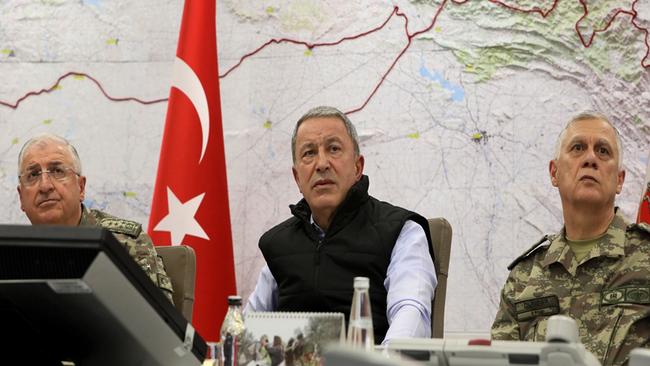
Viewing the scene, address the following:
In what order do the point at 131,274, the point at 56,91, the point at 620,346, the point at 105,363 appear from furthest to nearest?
the point at 56,91 → the point at 620,346 → the point at 105,363 → the point at 131,274

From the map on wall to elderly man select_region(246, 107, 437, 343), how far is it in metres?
0.71

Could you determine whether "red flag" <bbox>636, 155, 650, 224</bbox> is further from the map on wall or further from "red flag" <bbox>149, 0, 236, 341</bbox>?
"red flag" <bbox>149, 0, 236, 341</bbox>

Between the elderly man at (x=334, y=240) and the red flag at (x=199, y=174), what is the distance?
0.55 meters

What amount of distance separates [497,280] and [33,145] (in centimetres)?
171

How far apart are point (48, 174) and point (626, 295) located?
180 centimetres

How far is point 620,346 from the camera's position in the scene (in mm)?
2289

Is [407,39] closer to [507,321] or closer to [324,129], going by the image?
[324,129]

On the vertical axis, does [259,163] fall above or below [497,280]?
above

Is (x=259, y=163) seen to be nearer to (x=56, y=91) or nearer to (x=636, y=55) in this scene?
(x=56, y=91)

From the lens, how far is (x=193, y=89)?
346 cm

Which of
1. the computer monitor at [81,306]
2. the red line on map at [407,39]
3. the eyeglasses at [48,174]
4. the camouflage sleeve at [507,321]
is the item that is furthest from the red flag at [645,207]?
the computer monitor at [81,306]

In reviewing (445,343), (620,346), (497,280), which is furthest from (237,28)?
(445,343)

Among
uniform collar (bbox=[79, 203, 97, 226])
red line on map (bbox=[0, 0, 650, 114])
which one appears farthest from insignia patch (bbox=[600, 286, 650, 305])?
uniform collar (bbox=[79, 203, 97, 226])

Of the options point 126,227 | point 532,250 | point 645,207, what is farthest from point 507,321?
point 126,227
